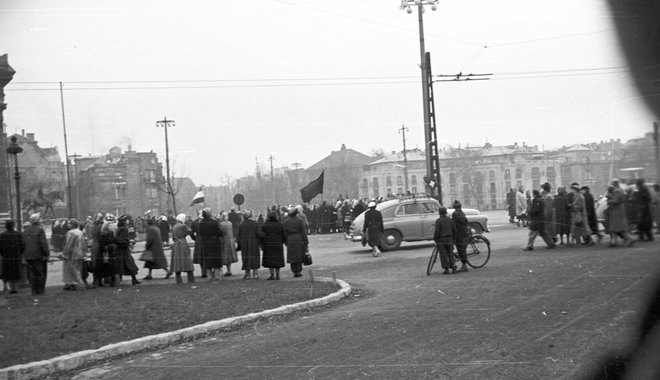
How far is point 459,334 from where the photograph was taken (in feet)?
17.3

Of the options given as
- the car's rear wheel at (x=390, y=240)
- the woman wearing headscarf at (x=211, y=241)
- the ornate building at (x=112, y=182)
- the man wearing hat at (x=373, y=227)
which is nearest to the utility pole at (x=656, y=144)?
the ornate building at (x=112, y=182)

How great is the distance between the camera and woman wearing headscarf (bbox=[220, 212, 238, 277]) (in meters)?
13.6

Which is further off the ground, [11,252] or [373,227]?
[11,252]

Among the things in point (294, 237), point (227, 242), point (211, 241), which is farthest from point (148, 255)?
point (294, 237)

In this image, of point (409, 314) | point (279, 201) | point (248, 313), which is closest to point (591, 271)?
point (279, 201)

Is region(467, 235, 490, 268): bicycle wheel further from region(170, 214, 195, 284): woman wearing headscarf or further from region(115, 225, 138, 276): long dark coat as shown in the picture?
region(115, 225, 138, 276): long dark coat

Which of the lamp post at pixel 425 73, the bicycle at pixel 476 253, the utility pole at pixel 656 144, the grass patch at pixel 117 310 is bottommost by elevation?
the grass patch at pixel 117 310

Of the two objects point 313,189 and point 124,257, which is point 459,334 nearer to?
point 313,189

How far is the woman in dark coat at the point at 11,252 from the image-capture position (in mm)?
8172

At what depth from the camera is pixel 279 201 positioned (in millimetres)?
5953

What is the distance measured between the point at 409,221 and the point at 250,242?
6.81m

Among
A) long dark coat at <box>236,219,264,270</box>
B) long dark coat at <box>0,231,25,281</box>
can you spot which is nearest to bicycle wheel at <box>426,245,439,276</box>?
long dark coat at <box>236,219,264,270</box>

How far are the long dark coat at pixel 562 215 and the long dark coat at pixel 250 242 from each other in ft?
35.5

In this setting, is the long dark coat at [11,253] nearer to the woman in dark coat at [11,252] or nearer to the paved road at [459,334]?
the woman in dark coat at [11,252]
